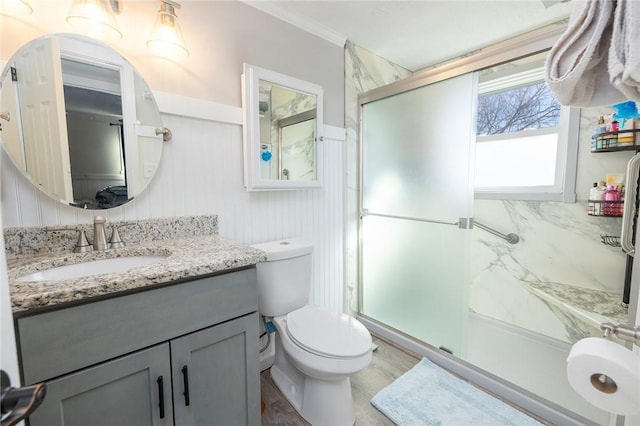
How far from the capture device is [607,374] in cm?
66

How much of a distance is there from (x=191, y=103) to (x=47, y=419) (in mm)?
1234

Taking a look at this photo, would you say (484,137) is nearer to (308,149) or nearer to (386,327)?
(308,149)

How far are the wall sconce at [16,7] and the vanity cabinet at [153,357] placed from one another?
104 cm

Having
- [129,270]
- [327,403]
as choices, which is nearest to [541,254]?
[327,403]

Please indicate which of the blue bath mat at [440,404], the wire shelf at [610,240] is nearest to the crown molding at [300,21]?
the wire shelf at [610,240]

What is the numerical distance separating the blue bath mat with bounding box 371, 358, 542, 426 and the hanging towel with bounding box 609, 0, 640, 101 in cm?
149

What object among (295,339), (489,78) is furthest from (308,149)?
(489,78)

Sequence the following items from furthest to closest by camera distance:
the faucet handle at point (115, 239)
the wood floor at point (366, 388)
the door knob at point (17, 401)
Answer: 1. the wood floor at point (366, 388)
2. the faucet handle at point (115, 239)
3. the door knob at point (17, 401)

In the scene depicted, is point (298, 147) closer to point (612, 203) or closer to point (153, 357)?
point (153, 357)

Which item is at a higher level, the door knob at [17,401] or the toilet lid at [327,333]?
the door knob at [17,401]

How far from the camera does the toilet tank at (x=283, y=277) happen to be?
1413 millimetres

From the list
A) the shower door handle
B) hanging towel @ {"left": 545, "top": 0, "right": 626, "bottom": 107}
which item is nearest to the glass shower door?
the shower door handle

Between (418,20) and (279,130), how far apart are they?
113cm

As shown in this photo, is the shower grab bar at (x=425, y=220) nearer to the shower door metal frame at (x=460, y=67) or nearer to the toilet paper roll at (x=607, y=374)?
the shower door metal frame at (x=460, y=67)
